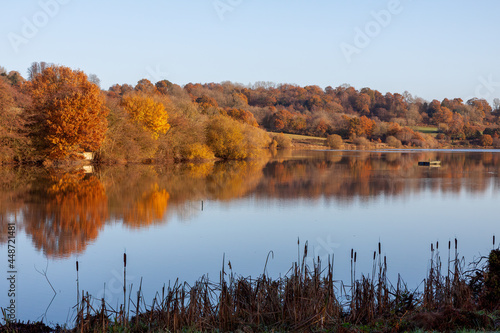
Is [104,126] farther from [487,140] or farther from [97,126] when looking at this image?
[487,140]

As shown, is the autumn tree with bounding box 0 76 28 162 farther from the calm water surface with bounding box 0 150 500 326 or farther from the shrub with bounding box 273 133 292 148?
the shrub with bounding box 273 133 292 148

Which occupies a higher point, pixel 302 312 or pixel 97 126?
pixel 97 126

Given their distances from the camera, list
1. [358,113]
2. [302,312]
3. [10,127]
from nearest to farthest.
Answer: [302,312], [10,127], [358,113]

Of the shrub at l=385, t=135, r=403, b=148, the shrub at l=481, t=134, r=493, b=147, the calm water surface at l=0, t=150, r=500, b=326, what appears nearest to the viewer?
the calm water surface at l=0, t=150, r=500, b=326

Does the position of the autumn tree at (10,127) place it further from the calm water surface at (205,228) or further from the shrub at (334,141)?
the shrub at (334,141)

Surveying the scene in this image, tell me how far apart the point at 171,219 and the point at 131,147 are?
23998 millimetres

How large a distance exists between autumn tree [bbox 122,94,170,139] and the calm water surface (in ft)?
50.8

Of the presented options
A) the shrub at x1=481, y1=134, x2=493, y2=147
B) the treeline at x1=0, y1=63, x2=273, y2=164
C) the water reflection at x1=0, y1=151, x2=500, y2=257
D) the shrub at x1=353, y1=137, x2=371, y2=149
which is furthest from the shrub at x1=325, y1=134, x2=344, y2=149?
the water reflection at x1=0, y1=151, x2=500, y2=257

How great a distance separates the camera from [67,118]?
1227 inches

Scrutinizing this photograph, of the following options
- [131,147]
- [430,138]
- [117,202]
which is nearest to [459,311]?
[117,202]

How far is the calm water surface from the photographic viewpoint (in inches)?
313

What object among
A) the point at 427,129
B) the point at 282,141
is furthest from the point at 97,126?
the point at 427,129

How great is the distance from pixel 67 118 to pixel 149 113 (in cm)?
797

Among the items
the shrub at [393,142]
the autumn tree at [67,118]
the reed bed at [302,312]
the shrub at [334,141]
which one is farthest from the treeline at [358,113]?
the reed bed at [302,312]
